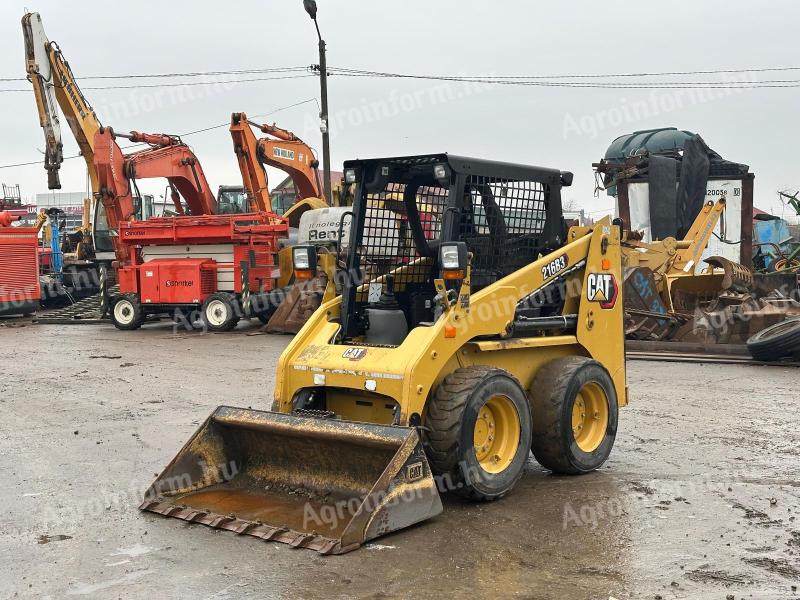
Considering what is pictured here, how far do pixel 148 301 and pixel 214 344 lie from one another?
3.75 metres

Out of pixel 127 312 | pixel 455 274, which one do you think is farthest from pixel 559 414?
pixel 127 312

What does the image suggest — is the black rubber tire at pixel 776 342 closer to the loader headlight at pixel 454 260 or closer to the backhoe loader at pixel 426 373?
the backhoe loader at pixel 426 373

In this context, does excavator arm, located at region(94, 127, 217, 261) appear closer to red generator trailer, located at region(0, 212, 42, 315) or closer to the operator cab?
red generator trailer, located at region(0, 212, 42, 315)

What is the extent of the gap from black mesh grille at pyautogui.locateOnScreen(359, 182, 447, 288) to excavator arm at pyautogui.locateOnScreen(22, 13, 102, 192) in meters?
16.1

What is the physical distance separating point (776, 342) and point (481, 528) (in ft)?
26.7

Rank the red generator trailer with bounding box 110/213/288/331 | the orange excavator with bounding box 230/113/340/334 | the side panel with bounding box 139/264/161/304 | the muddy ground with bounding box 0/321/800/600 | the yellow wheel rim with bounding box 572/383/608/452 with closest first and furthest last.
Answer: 1. the muddy ground with bounding box 0/321/800/600
2. the yellow wheel rim with bounding box 572/383/608/452
3. the orange excavator with bounding box 230/113/340/334
4. the red generator trailer with bounding box 110/213/288/331
5. the side panel with bounding box 139/264/161/304

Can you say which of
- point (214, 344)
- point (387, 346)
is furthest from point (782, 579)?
point (214, 344)

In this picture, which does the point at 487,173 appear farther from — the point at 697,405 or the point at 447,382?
the point at 697,405

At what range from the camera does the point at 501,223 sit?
6.61m

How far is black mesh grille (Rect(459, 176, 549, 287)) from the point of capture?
6387 mm

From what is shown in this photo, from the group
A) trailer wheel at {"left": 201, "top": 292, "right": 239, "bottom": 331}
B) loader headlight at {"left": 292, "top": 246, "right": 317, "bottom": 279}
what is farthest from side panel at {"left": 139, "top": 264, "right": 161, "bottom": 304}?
loader headlight at {"left": 292, "top": 246, "right": 317, "bottom": 279}

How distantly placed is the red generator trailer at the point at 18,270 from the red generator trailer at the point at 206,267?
4819 mm

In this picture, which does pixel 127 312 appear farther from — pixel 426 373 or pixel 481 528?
pixel 481 528

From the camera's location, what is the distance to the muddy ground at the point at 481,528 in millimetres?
4496
